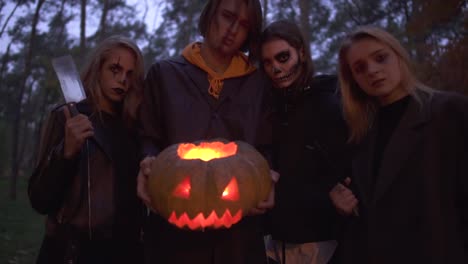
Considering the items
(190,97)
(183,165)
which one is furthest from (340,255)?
(190,97)

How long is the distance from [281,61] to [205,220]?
1154 mm

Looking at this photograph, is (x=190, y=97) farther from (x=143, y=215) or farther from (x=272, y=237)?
(x=272, y=237)

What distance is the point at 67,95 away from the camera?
2170mm

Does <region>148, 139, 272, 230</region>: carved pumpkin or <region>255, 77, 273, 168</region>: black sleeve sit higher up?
<region>255, 77, 273, 168</region>: black sleeve

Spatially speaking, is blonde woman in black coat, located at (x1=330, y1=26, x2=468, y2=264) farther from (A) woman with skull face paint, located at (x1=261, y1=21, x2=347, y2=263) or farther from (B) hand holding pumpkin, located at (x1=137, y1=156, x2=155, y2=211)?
(B) hand holding pumpkin, located at (x1=137, y1=156, x2=155, y2=211)

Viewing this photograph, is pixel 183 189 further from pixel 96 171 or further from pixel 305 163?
pixel 305 163

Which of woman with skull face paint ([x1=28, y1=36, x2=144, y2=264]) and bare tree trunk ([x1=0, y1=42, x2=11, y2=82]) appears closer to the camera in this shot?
woman with skull face paint ([x1=28, y1=36, x2=144, y2=264])

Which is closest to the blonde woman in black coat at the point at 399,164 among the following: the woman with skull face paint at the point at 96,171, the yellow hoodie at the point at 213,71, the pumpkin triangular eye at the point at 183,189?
the yellow hoodie at the point at 213,71

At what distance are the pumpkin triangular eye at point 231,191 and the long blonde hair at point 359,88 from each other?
921 millimetres

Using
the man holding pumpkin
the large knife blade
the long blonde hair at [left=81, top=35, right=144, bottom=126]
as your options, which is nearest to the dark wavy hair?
the man holding pumpkin

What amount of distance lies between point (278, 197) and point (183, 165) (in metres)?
0.80

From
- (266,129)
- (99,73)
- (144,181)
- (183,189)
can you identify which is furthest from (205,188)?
(99,73)

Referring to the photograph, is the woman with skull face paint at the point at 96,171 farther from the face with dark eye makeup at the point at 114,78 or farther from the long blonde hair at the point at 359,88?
the long blonde hair at the point at 359,88

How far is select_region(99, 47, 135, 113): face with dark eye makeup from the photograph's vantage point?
98.1 inches
